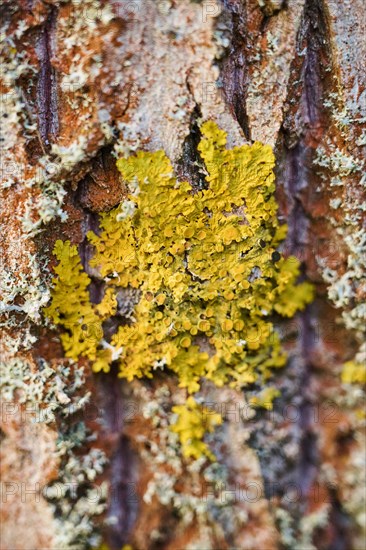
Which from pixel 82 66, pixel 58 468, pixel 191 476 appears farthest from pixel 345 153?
pixel 58 468

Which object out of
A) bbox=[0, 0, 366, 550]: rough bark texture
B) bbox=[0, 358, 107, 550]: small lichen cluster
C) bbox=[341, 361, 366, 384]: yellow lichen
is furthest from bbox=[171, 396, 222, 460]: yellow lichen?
bbox=[341, 361, 366, 384]: yellow lichen

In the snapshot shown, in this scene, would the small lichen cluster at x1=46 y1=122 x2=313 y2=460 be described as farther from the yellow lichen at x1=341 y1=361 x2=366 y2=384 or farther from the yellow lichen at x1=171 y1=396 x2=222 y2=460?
the yellow lichen at x1=341 y1=361 x2=366 y2=384

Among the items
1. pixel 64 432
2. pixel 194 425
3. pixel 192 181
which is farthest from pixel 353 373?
pixel 64 432

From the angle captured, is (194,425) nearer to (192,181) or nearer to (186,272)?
(186,272)

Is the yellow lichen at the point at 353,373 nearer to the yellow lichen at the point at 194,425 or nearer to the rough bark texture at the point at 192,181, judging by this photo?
the rough bark texture at the point at 192,181

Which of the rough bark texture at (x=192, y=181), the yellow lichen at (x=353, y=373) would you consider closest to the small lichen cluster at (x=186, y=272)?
the rough bark texture at (x=192, y=181)

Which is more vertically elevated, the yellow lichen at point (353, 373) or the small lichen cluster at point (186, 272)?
the small lichen cluster at point (186, 272)

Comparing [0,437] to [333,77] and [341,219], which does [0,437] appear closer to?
[341,219]
